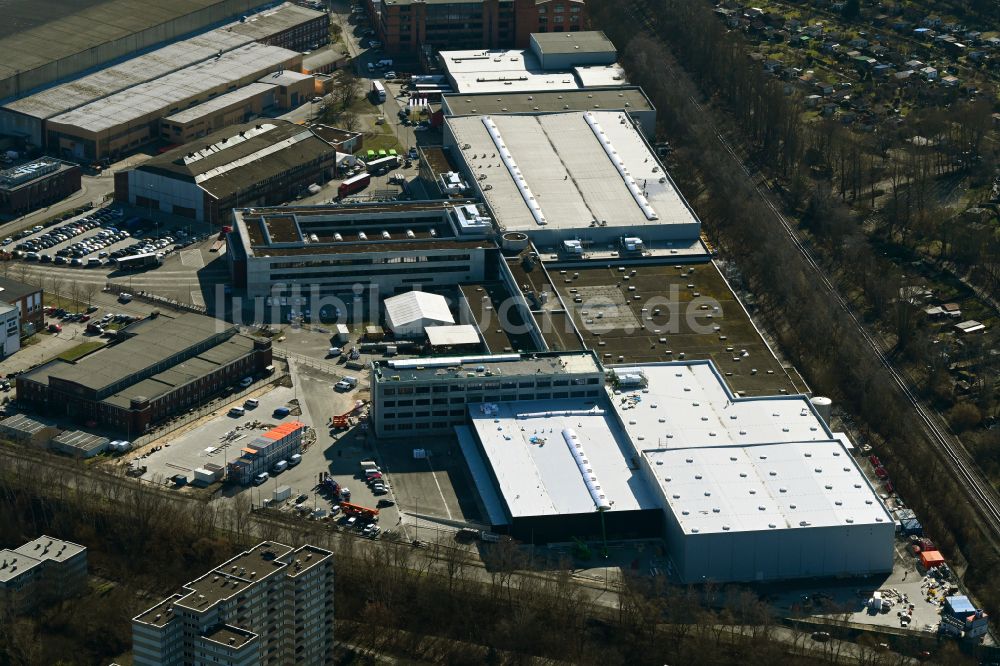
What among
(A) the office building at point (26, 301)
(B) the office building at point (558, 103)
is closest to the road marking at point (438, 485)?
(A) the office building at point (26, 301)

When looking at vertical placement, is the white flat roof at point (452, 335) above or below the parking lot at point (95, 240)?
above

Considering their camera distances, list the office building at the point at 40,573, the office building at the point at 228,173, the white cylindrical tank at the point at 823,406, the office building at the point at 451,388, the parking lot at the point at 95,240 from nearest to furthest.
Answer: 1. the office building at the point at 40,573
2. the office building at the point at 451,388
3. the white cylindrical tank at the point at 823,406
4. the parking lot at the point at 95,240
5. the office building at the point at 228,173

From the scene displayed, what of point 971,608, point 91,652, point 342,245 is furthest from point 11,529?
point 971,608

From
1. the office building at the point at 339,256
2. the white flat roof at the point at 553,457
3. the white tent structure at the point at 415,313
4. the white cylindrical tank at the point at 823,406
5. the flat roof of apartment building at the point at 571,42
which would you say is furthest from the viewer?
the flat roof of apartment building at the point at 571,42

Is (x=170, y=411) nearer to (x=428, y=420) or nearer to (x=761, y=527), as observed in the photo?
(x=428, y=420)

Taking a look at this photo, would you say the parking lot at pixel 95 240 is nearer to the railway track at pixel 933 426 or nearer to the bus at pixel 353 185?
the bus at pixel 353 185

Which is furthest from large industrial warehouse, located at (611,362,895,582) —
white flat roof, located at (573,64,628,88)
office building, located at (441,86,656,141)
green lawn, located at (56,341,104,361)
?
white flat roof, located at (573,64,628,88)

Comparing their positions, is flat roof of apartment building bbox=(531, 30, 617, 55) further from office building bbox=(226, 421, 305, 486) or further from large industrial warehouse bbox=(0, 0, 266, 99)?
office building bbox=(226, 421, 305, 486)
